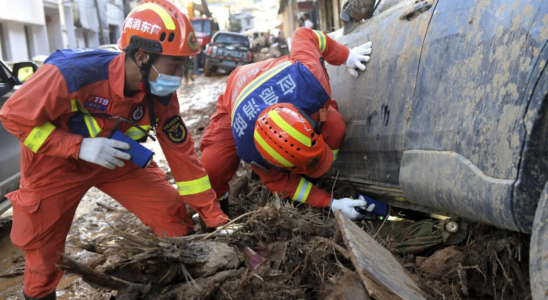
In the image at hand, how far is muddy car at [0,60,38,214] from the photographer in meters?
3.69

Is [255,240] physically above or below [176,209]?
above

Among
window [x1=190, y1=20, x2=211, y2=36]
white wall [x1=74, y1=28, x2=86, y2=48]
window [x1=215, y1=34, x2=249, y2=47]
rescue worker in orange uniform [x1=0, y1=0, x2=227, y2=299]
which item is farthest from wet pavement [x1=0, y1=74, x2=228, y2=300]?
white wall [x1=74, y1=28, x2=86, y2=48]

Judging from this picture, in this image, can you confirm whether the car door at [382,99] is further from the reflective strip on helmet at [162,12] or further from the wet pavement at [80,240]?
the wet pavement at [80,240]

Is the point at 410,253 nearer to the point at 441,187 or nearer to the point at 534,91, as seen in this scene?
the point at 441,187

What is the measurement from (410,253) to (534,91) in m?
1.28

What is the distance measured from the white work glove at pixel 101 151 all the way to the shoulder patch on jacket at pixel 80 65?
0.31m

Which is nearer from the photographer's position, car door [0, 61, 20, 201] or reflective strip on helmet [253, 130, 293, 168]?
reflective strip on helmet [253, 130, 293, 168]

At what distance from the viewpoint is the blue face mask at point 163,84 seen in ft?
8.74

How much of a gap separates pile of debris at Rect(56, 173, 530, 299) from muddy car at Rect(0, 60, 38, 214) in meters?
2.19

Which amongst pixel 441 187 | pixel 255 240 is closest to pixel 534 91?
pixel 441 187

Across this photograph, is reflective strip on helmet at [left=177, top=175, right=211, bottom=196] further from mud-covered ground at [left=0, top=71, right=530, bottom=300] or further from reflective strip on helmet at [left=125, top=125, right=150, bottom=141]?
mud-covered ground at [left=0, top=71, right=530, bottom=300]

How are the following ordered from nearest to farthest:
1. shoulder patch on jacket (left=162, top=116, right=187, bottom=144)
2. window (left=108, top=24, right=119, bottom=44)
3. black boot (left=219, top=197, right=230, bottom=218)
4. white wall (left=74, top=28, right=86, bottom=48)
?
1. shoulder patch on jacket (left=162, top=116, right=187, bottom=144)
2. black boot (left=219, top=197, right=230, bottom=218)
3. white wall (left=74, top=28, right=86, bottom=48)
4. window (left=108, top=24, right=119, bottom=44)

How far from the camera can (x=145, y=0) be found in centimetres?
279

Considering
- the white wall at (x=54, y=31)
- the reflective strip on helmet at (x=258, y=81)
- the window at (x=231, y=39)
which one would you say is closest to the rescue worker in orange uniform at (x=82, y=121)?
the reflective strip on helmet at (x=258, y=81)
